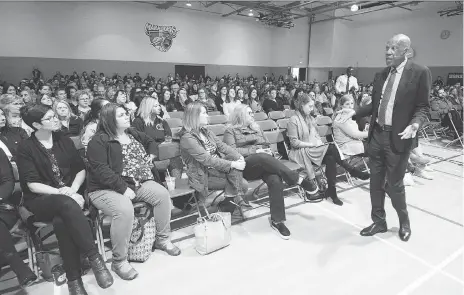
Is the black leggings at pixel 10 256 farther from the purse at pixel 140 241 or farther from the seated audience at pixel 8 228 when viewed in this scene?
the purse at pixel 140 241

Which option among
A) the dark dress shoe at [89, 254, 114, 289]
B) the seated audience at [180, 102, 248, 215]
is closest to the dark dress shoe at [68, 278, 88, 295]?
the dark dress shoe at [89, 254, 114, 289]

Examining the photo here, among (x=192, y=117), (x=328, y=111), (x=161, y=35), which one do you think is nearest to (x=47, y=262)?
(x=192, y=117)

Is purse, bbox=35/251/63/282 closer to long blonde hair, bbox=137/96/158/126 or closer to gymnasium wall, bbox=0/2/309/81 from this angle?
long blonde hair, bbox=137/96/158/126

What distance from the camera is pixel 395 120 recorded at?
2.57m

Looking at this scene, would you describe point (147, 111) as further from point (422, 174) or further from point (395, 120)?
point (422, 174)

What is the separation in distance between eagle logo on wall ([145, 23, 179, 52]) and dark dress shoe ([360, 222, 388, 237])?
1477 cm

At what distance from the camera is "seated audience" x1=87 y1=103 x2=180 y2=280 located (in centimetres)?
227

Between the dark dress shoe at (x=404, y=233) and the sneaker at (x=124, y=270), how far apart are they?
242cm

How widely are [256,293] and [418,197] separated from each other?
296 centimetres

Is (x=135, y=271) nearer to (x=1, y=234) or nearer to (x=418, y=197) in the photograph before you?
(x=1, y=234)

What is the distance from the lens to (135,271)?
232 cm

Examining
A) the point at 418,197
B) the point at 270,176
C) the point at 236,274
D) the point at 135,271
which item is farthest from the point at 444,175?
the point at 135,271

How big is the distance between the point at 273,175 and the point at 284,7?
49.0ft

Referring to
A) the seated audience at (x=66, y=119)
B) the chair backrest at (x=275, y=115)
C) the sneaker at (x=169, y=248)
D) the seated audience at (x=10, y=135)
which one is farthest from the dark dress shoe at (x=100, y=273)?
the chair backrest at (x=275, y=115)
